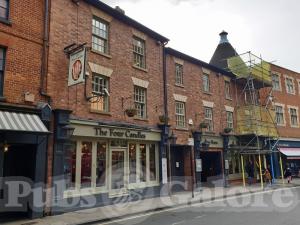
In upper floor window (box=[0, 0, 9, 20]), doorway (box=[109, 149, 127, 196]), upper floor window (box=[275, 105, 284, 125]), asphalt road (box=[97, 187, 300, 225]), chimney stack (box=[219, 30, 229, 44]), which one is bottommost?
asphalt road (box=[97, 187, 300, 225])

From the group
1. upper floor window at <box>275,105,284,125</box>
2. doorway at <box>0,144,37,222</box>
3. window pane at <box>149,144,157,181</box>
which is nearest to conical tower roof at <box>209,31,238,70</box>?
upper floor window at <box>275,105,284,125</box>

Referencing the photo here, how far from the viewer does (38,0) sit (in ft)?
41.5

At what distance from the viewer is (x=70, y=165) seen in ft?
42.8

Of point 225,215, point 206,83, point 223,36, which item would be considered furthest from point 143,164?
point 223,36

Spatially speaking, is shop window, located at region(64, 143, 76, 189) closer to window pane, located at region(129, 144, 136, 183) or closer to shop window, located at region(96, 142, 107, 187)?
shop window, located at region(96, 142, 107, 187)

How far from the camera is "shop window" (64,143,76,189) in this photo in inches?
497

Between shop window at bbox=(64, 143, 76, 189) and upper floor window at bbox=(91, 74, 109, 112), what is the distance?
7.29ft

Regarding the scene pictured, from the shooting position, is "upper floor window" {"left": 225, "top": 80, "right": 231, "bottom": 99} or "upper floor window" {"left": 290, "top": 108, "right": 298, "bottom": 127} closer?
"upper floor window" {"left": 225, "top": 80, "right": 231, "bottom": 99}

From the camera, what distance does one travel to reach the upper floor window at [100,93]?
14.5m

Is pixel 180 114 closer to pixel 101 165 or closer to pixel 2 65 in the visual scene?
pixel 101 165

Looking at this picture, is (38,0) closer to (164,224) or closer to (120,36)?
(120,36)

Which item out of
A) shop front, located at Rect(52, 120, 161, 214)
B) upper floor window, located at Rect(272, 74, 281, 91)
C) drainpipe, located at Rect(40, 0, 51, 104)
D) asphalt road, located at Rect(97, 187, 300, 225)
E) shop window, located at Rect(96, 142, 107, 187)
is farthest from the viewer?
upper floor window, located at Rect(272, 74, 281, 91)

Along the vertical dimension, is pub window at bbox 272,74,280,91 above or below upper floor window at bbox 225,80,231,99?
above

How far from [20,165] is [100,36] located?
708cm
